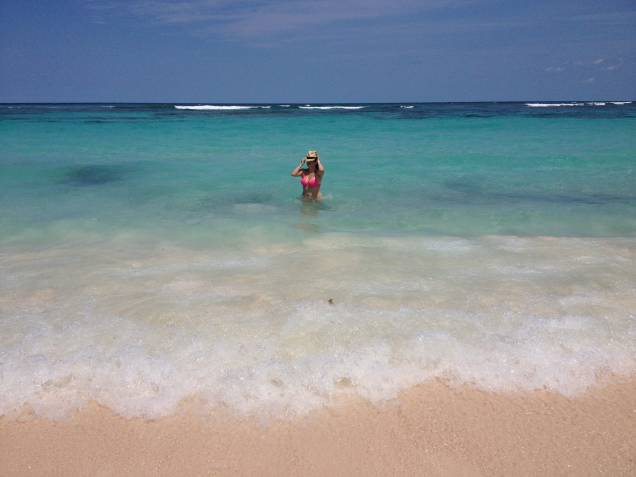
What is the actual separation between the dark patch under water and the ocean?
81cm

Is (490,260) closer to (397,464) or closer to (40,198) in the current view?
(397,464)

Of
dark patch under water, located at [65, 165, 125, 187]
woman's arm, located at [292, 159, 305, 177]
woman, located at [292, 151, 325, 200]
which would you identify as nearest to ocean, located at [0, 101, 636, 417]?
woman, located at [292, 151, 325, 200]

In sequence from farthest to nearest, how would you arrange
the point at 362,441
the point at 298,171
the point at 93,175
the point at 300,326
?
Result: the point at 93,175
the point at 298,171
the point at 300,326
the point at 362,441

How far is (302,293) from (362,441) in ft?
6.27

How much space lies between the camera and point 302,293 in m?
4.32

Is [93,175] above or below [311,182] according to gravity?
below

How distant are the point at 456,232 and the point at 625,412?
162 inches

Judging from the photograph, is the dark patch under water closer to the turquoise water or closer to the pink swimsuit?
the turquoise water

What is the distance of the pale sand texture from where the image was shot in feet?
7.83

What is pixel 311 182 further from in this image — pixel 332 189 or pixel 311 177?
pixel 332 189

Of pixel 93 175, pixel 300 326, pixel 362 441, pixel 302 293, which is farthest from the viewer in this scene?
pixel 93 175

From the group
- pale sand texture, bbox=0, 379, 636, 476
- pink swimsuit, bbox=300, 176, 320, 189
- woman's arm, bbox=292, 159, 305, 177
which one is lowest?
pale sand texture, bbox=0, 379, 636, 476

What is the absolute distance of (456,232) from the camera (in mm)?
6680

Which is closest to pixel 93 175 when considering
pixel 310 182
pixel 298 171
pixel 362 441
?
pixel 298 171
